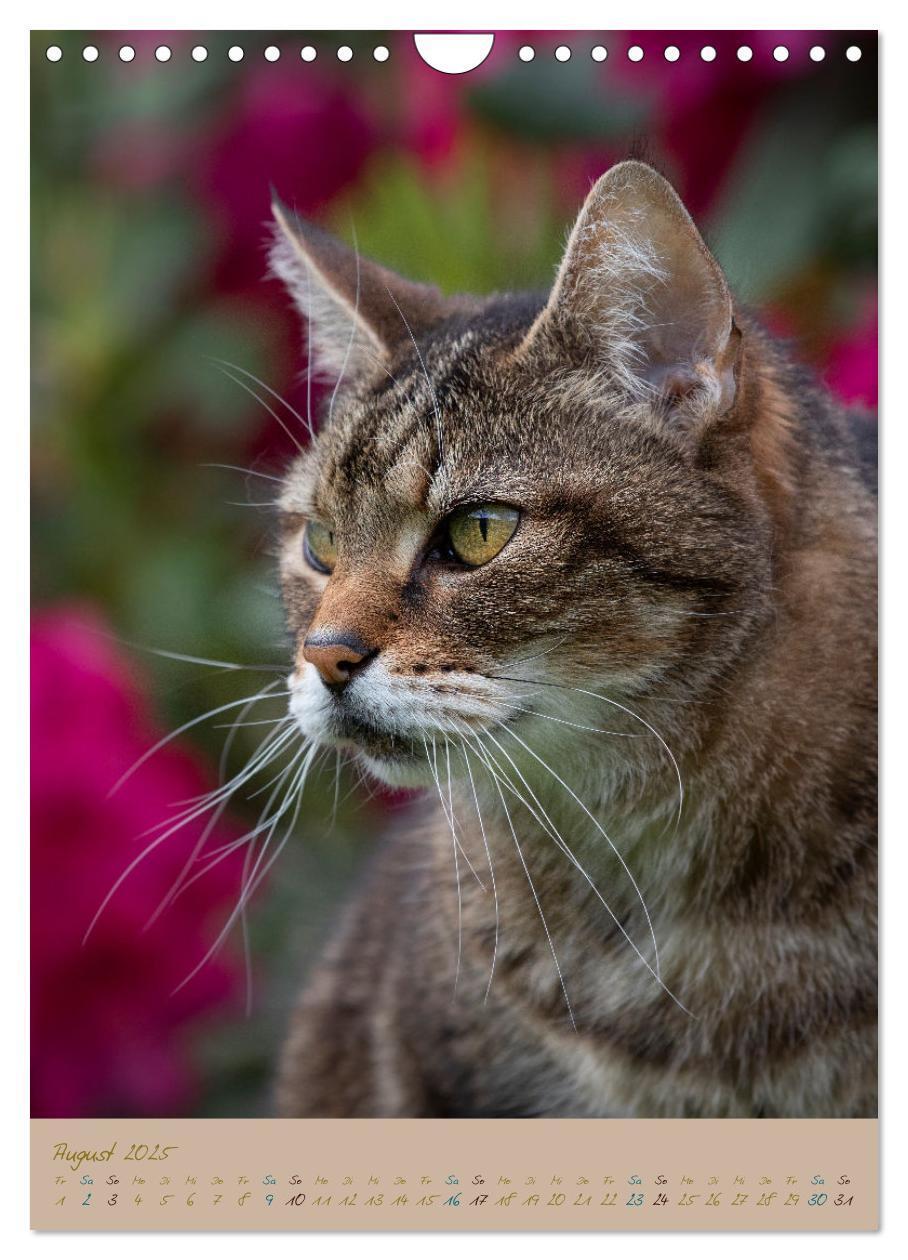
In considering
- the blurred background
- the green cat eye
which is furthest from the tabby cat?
the blurred background

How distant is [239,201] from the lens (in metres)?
1.53

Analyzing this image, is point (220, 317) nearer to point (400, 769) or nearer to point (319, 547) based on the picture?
point (319, 547)

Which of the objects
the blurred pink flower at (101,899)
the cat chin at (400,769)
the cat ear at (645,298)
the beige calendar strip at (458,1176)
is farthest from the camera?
the blurred pink flower at (101,899)

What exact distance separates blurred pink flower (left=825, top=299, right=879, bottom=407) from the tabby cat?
1.1 inches

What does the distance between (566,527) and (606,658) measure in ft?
0.34

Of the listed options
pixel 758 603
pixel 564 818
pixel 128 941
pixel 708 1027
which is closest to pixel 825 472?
pixel 758 603

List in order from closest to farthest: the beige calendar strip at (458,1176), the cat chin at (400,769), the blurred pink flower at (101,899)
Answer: the cat chin at (400,769), the beige calendar strip at (458,1176), the blurred pink flower at (101,899)

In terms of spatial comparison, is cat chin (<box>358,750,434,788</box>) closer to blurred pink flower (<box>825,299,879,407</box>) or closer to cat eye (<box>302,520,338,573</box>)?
cat eye (<box>302,520,338,573</box>)

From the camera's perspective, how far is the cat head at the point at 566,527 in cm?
112

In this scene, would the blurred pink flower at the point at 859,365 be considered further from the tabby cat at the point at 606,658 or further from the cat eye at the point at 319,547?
the cat eye at the point at 319,547

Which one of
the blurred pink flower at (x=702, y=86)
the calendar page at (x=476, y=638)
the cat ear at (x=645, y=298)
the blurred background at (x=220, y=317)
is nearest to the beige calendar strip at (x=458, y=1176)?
the calendar page at (x=476, y=638)

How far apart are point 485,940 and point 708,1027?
0.75 feet

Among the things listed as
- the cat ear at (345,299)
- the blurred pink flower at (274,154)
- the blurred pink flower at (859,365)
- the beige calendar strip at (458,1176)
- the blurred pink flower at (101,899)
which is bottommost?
the beige calendar strip at (458,1176)

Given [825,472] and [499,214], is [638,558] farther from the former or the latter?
[499,214]
